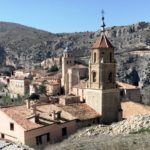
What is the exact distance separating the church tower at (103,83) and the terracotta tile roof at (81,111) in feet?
1.57

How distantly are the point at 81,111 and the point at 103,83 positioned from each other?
3.02 meters

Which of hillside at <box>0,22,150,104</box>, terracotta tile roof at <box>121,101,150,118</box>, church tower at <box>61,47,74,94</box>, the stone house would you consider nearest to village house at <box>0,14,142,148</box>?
terracotta tile roof at <box>121,101,150,118</box>

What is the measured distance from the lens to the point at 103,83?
3572 centimetres

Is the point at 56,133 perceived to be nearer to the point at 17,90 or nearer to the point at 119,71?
the point at 17,90

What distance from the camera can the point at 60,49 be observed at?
590 feet

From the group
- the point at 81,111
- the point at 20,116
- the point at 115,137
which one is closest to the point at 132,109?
the point at 81,111

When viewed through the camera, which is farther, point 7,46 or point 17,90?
point 7,46

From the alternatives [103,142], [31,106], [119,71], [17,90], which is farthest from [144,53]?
[103,142]

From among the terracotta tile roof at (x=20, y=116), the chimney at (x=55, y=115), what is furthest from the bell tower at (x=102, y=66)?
the terracotta tile roof at (x=20, y=116)

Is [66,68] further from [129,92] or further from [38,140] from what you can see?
[38,140]

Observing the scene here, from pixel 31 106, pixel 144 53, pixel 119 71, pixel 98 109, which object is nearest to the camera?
pixel 31 106

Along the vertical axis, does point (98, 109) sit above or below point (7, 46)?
below

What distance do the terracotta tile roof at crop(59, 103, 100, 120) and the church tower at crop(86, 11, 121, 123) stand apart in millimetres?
479

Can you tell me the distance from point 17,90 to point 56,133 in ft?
199
